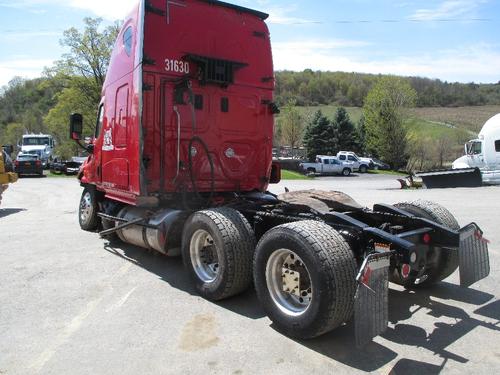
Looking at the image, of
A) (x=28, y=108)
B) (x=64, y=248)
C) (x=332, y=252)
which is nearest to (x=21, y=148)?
(x=64, y=248)

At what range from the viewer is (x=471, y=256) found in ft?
14.8

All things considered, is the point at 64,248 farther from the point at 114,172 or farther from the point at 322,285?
the point at 322,285

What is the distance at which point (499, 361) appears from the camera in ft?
12.0

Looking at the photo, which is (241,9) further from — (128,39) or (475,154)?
(475,154)

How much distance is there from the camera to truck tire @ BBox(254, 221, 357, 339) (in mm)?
3818

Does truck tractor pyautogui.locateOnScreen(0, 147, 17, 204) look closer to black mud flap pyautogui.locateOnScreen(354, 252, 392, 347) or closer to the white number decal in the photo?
the white number decal

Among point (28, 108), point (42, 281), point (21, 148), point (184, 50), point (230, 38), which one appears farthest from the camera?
point (28, 108)

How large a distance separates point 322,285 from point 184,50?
4.11 metres

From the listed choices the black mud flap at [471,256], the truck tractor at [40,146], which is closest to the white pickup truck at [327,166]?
the truck tractor at [40,146]

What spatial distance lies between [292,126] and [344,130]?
7.73 m

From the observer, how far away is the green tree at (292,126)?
68375 mm

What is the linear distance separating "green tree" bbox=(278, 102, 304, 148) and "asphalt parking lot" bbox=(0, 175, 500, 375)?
62.8 metres

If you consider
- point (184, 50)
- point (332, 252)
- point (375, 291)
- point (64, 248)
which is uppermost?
point (184, 50)

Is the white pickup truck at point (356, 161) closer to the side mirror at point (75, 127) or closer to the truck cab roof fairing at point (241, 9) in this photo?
the side mirror at point (75, 127)
